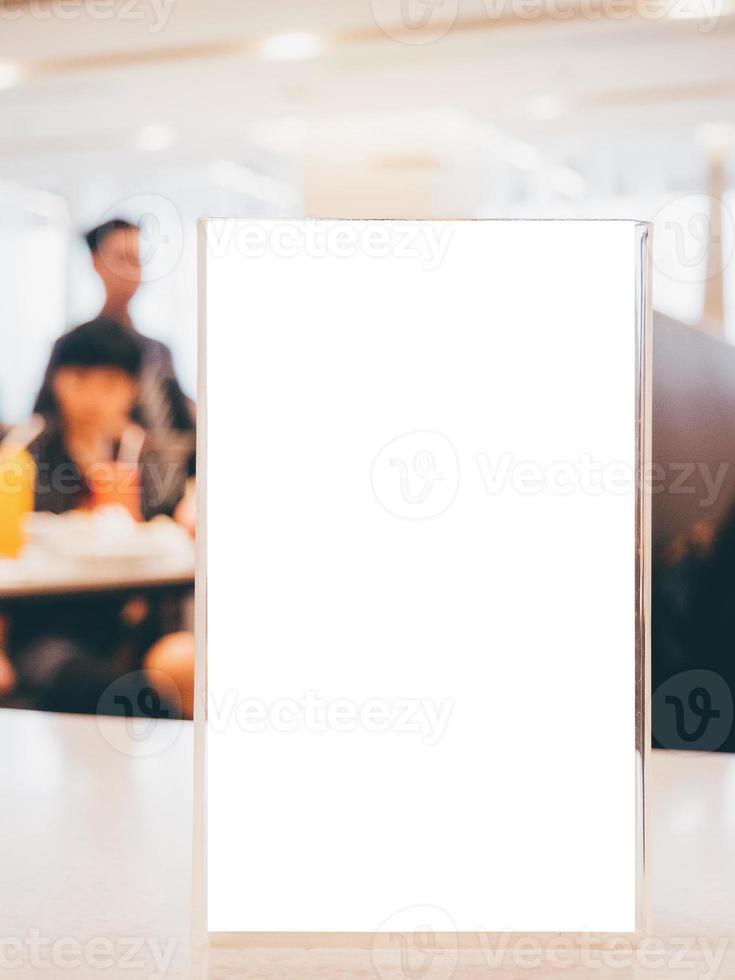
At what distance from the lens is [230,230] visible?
41 cm

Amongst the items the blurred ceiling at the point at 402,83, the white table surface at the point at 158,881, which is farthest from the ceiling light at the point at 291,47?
the white table surface at the point at 158,881

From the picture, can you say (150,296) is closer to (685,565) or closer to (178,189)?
(178,189)

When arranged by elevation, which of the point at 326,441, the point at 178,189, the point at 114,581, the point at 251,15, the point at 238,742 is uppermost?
the point at 251,15

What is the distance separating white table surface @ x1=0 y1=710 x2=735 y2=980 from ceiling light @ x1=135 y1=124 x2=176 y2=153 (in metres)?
4.04

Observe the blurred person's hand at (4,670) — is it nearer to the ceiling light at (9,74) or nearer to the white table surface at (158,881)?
the ceiling light at (9,74)

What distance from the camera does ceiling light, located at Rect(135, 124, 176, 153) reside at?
447 cm

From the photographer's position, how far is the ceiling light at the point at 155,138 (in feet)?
14.7

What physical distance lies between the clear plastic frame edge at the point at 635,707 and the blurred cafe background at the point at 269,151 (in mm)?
2669

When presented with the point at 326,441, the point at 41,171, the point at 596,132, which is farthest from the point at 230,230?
the point at 41,171

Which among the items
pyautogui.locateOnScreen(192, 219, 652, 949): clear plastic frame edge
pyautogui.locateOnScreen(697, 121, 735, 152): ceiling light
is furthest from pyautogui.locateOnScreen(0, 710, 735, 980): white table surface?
pyautogui.locateOnScreen(697, 121, 735, 152): ceiling light

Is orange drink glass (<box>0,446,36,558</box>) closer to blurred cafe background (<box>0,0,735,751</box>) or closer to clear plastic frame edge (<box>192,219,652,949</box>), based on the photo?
blurred cafe background (<box>0,0,735,751</box>)

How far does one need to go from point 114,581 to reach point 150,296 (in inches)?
75.4

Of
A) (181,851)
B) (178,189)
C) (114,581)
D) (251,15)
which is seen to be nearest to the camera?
(181,851)

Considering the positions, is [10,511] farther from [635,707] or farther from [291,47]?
[635,707]
